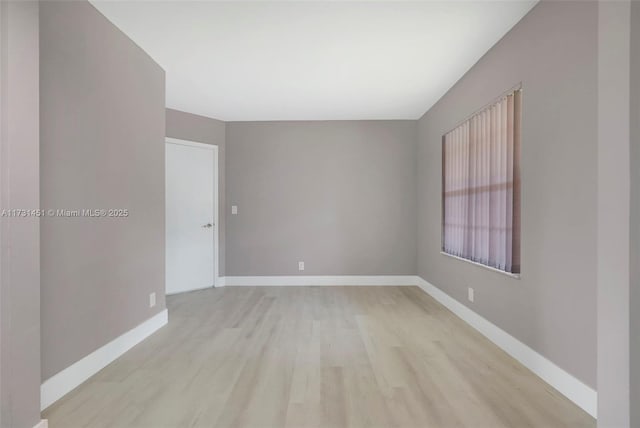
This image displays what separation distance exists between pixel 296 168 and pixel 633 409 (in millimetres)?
4317

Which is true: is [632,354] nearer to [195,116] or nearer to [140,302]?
[140,302]

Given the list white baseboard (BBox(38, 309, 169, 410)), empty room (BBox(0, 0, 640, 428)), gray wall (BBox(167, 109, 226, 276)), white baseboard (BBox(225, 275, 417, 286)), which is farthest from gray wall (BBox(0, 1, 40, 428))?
white baseboard (BBox(225, 275, 417, 286))

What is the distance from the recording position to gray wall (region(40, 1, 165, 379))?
6.13 feet

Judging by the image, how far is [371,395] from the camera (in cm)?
192

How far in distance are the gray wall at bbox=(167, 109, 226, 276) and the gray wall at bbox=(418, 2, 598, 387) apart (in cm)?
365

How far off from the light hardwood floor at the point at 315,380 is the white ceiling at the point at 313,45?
8.12 feet

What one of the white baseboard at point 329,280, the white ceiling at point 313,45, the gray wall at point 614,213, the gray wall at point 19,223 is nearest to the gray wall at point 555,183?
the white ceiling at point 313,45

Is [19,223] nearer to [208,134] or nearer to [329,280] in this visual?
[208,134]

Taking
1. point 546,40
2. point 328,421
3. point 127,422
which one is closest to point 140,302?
point 127,422

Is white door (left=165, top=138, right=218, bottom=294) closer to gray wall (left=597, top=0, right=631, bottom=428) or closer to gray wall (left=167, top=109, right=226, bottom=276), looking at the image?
gray wall (left=167, top=109, right=226, bottom=276)

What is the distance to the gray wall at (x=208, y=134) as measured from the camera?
14.4 feet

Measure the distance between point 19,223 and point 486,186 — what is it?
3.19m

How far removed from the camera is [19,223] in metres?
1.46

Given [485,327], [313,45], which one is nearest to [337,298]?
[485,327]
